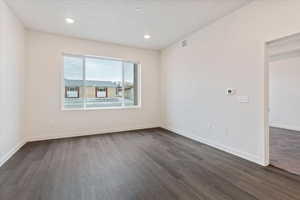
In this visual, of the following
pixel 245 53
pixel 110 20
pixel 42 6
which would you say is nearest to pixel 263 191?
pixel 245 53

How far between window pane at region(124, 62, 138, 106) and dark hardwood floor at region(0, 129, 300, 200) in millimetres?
2218

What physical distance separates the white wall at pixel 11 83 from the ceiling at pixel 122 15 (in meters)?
0.35

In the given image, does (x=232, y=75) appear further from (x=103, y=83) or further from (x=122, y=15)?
(x=103, y=83)

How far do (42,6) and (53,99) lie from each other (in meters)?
2.27

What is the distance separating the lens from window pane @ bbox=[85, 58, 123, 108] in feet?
15.2

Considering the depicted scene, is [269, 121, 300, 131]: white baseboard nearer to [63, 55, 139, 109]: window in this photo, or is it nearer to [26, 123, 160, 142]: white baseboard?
[26, 123, 160, 142]: white baseboard

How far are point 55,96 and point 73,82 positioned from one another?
65cm

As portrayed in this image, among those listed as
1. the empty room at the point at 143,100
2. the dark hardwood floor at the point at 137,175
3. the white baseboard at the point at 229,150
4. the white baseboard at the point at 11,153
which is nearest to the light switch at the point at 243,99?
the empty room at the point at 143,100

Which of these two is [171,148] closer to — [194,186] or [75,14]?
[194,186]

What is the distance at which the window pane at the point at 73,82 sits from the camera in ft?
14.2

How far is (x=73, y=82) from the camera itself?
4.42 m

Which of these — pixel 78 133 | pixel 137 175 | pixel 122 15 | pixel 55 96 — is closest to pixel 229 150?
pixel 137 175

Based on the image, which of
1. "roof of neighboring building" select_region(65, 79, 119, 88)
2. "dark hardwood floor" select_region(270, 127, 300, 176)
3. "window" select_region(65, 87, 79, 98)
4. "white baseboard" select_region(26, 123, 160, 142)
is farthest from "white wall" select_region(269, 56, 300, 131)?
"window" select_region(65, 87, 79, 98)

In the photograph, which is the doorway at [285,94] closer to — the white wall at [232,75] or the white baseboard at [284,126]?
the white baseboard at [284,126]
